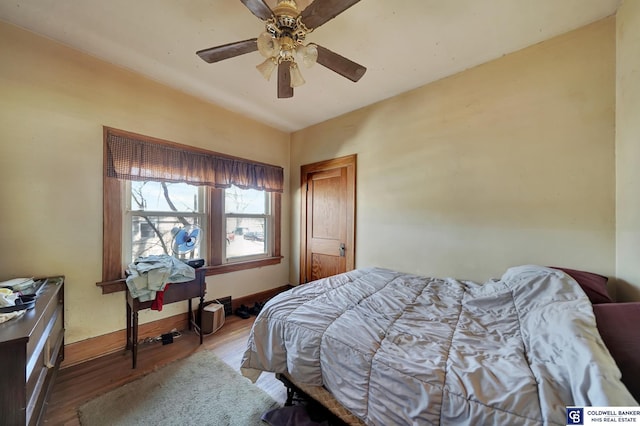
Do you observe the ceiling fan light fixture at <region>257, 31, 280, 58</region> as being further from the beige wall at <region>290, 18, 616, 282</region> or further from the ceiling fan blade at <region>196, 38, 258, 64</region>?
the beige wall at <region>290, 18, 616, 282</region>

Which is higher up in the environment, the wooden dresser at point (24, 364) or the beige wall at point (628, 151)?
the beige wall at point (628, 151)

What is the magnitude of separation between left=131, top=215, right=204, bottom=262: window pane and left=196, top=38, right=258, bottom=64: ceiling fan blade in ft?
5.68

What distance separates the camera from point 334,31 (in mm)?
1764

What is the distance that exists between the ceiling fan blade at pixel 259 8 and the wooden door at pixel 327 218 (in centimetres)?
190

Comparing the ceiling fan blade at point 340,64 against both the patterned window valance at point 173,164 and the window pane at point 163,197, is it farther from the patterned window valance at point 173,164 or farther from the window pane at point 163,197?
the window pane at point 163,197

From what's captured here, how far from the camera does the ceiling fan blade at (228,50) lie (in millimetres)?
1532

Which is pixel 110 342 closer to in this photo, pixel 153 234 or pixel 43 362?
pixel 43 362

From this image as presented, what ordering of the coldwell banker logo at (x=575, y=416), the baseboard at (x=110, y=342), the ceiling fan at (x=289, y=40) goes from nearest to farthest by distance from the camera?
the coldwell banker logo at (x=575, y=416)
the ceiling fan at (x=289, y=40)
the baseboard at (x=110, y=342)

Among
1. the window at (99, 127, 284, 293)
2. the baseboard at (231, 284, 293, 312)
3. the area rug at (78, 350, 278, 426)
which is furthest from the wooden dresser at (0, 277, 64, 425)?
the baseboard at (231, 284, 293, 312)

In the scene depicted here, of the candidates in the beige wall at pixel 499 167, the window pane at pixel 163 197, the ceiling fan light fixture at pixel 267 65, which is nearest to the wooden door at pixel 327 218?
the beige wall at pixel 499 167

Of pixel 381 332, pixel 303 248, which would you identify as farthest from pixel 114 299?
pixel 381 332

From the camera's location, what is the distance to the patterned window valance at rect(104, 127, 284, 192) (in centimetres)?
216

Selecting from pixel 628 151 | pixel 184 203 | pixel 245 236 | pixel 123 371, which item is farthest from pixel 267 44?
pixel 123 371

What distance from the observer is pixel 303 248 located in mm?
3576
